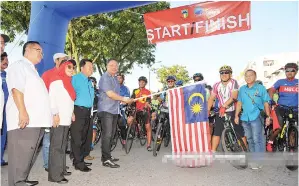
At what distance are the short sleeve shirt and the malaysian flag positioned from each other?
0.39 metres

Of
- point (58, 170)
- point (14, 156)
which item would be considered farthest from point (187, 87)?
point (14, 156)

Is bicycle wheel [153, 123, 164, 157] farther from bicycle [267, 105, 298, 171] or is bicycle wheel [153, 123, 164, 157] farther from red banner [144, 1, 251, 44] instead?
red banner [144, 1, 251, 44]

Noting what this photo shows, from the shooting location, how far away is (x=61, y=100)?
4926mm

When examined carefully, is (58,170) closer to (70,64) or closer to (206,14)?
(70,64)

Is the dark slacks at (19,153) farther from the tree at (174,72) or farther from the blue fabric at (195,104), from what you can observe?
the tree at (174,72)

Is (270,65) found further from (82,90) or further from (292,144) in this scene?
(82,90)

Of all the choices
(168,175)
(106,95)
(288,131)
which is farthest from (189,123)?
(288,131)

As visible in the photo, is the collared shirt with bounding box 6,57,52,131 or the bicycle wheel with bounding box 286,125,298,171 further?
the bicycle wheel with bounding box 286,125,298,171

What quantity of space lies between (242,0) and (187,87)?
4.15 meters

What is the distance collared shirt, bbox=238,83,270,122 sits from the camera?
19.5ft

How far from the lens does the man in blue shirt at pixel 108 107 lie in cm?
609

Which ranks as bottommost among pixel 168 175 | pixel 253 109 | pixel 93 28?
pixel 168 175

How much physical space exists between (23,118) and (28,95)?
0.36 meters

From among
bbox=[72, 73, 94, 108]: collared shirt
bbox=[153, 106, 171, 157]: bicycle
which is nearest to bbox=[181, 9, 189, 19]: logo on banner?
bbox=[153, 106, 171, 157]: bicycle
